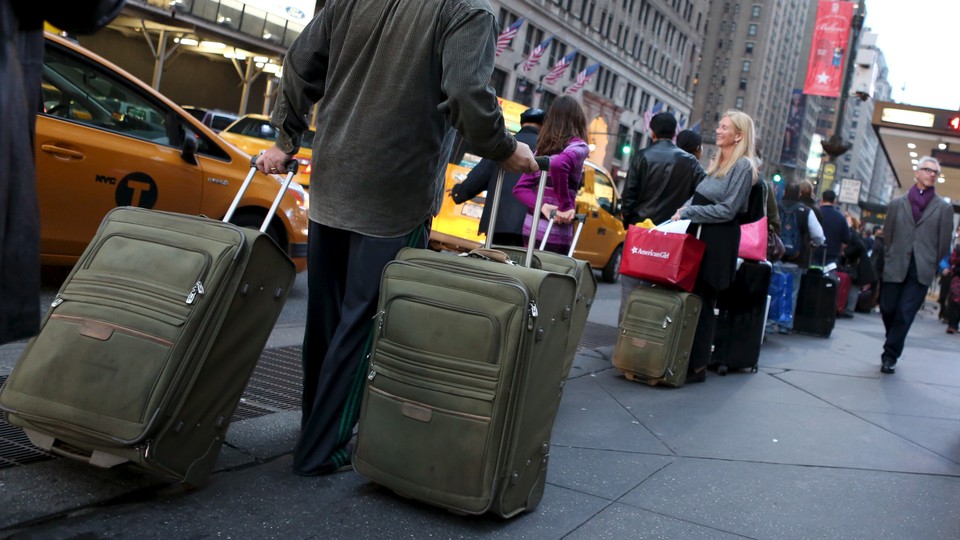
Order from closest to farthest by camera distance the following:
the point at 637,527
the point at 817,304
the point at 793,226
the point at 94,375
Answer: the point at 94,375 → the point at 637,527 → the point at 793,226 → the point at 817,304

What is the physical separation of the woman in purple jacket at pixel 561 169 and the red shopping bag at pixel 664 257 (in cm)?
76

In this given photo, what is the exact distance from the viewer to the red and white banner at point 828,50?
3209cm

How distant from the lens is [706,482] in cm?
416

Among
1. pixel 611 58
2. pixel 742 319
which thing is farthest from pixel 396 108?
pixel 611 58

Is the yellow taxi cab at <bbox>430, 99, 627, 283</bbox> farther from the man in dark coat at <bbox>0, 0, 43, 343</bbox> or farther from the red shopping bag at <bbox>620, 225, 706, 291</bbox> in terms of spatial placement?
the man in dark coat at <bbox>0, 0, 43, 343</bbox>

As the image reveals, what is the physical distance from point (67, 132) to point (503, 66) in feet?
165

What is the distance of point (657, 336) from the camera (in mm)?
6480

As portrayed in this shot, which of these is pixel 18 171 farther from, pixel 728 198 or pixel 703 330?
pixel 703 330

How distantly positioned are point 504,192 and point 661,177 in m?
1.78

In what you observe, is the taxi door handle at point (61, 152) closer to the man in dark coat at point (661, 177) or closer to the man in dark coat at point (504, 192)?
the man in dark coat at point (504, 192)

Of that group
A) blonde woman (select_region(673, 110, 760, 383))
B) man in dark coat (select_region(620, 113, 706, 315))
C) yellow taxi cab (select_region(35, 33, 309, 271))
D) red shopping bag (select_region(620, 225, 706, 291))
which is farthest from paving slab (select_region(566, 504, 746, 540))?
yellow taxi cab (select_region(35, 33, 309, 271))

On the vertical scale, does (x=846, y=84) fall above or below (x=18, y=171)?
above

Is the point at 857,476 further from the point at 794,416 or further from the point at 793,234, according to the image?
the point at 793,234

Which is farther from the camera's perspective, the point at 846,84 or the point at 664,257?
the point at 846,84
